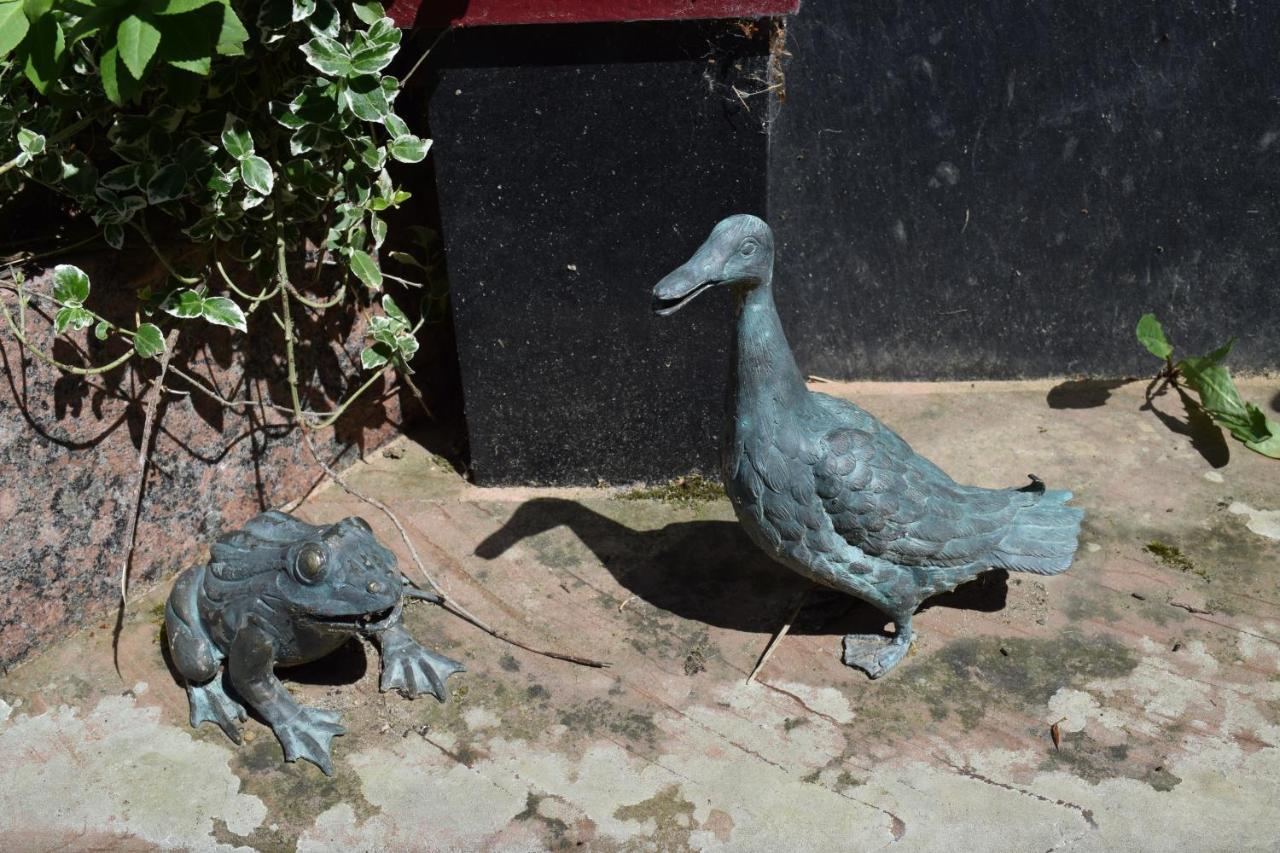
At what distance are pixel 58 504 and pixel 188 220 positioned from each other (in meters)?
0.83

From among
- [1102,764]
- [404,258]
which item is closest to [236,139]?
[404,258]

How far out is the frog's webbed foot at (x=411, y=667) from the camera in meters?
3.19

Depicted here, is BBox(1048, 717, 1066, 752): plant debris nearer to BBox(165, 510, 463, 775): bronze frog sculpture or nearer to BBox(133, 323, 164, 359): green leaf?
BBox(165, 510, 463, 775): bronze frog sculpture

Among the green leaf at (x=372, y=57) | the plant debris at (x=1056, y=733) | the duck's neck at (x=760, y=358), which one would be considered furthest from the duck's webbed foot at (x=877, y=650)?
the green leaf at (x=372, y=57)

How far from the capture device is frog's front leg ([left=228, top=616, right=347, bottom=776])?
300 cm

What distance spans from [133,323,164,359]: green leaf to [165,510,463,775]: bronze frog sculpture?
0.51m

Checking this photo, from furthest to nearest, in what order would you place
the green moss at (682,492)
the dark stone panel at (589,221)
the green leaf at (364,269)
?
the green moss at (682,492) < the green leaf at (364,269) < the dark stone panel at (589,221)

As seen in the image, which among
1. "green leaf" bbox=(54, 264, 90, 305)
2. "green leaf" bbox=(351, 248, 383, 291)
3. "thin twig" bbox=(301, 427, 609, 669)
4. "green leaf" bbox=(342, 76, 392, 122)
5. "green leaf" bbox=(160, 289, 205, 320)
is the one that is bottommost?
"thin twig" bbox=(301, 427, 609, 669)

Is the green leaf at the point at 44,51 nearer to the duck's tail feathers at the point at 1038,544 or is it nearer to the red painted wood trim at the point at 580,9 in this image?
the red painted wood trim at the point at 580,9

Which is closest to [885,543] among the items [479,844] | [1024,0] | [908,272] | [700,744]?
[700,744]

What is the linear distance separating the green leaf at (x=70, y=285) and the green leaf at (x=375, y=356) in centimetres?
87

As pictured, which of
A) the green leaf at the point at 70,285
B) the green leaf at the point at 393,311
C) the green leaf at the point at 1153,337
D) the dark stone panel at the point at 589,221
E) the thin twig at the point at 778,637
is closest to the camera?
the green leaf at the point at 70,285

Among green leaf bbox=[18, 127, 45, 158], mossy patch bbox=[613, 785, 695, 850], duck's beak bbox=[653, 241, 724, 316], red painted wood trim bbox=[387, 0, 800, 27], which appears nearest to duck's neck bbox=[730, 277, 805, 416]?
duck's beak bbox=[653, 241, 724, 316]

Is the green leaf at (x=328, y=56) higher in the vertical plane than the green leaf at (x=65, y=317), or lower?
higher
